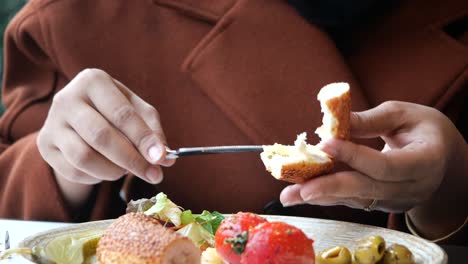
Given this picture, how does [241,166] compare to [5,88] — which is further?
[5,88]

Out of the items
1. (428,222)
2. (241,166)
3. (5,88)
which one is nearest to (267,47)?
(241,166)

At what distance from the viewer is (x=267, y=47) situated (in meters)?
1.37

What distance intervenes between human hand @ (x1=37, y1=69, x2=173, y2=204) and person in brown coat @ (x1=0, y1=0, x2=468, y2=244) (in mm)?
12

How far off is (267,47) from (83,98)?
14.6 inches

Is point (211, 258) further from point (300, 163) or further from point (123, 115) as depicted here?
point (123, 115)

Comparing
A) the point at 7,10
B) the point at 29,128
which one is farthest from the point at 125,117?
the point at 7,10

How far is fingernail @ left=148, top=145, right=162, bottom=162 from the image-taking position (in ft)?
3.45

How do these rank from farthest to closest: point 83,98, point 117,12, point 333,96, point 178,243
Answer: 1. point 117,12
2. point 83,98
3. point 333,96
4. point 178,243

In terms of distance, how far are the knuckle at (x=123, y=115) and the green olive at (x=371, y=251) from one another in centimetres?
37

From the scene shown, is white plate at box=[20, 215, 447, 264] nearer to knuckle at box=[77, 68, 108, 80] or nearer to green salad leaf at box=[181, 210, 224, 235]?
green salad leaf at box=[181, 210, 224, 235]

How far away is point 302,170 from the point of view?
0.91 metres

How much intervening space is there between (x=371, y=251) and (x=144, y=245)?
0.26 meters

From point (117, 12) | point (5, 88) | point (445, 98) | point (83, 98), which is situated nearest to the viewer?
point (83, 98)

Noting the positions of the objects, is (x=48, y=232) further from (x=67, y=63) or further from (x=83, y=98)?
(x=67, y=63)
